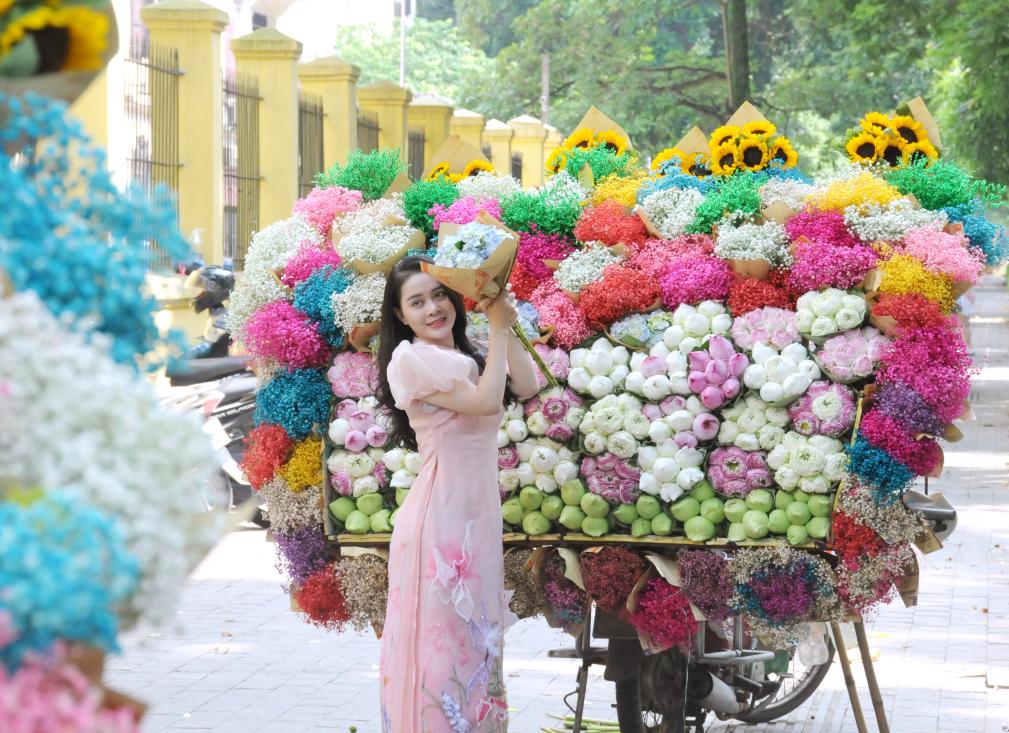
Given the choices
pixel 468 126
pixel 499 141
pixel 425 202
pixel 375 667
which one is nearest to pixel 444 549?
pixel 425 202

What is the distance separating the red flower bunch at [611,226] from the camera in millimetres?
5285

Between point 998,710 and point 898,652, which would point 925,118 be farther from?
point 898,652

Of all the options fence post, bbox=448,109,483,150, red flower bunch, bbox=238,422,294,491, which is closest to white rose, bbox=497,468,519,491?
red flower bunch, bbox=238,422,294,491

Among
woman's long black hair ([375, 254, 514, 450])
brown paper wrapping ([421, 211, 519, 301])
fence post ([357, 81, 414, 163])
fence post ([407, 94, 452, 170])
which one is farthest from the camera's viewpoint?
fence post ([407, 94, 452, 170])

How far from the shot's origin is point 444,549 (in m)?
4.42

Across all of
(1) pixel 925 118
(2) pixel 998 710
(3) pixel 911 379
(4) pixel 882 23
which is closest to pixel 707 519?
(3) pixel 911 379

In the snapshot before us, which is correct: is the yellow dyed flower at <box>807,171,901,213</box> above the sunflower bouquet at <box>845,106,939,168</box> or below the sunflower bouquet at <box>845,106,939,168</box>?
below

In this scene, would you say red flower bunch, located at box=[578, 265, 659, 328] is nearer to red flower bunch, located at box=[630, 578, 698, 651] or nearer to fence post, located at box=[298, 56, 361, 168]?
red flower bunch, located at box=[630, 578, 698, 651]

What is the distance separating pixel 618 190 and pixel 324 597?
1763 millimetres

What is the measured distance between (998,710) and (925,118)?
247 cm

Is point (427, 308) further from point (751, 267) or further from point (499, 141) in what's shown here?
point (499, 141)

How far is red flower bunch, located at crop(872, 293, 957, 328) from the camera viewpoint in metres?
4.72

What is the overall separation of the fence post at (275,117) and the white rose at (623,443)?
9.72 metres

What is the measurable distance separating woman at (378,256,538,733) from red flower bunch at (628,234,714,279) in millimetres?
837
